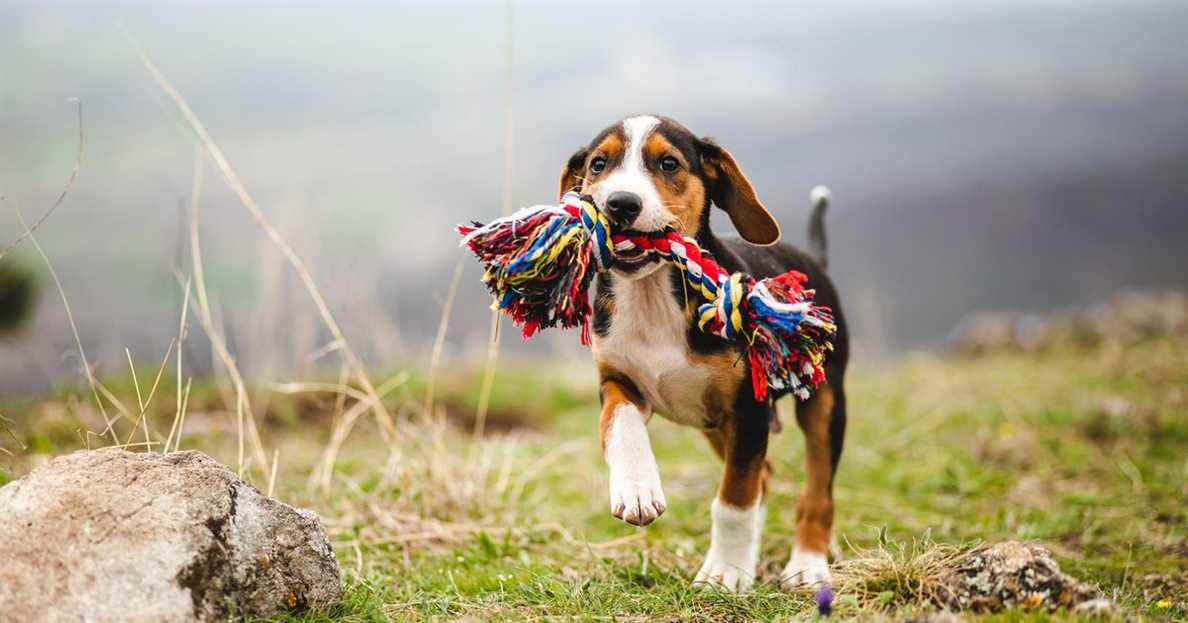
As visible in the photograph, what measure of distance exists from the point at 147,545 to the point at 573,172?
2312mm

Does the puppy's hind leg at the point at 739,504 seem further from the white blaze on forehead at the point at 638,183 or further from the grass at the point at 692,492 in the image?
the white blaze on forehead at the point at 638,183

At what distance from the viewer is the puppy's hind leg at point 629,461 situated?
3.70 meters

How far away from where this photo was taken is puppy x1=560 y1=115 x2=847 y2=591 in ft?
13.3

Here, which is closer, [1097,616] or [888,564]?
[1097,616]

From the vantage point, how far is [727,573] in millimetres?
4441

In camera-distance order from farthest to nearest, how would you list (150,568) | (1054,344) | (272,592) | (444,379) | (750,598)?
1. (1054,344)
2. (444,379)
3. (750,598)
4. (272,592)
5. (150,568)

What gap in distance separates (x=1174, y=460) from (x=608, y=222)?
217 inches

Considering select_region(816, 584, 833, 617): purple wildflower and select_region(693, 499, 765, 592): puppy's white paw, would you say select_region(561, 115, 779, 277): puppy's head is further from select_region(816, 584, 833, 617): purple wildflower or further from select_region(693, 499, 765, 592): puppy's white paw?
select_region(816, 584, 833, 617): purple wildflower

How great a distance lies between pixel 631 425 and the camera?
13.2ft

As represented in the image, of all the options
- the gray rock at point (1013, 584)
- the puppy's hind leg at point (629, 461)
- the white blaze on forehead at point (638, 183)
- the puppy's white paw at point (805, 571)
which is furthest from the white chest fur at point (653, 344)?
the gray rock at point (1013, 584)

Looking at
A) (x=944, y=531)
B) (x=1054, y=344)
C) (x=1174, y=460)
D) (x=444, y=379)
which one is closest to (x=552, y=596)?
(x=944, y=531)

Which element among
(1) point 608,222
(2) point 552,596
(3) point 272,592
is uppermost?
(1) point 608,222

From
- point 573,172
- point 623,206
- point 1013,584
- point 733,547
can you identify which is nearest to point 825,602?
point 1013,584

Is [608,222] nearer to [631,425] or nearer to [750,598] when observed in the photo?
[631,425]
